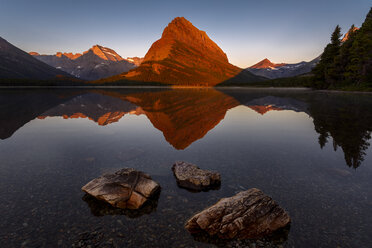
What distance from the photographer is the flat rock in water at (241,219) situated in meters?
7.38

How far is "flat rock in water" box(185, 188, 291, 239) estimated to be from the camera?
7379mm

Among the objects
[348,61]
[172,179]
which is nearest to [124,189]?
[172,179]

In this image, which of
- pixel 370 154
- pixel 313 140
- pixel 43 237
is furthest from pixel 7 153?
pixel 370 154

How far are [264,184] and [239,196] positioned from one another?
3.53 meters

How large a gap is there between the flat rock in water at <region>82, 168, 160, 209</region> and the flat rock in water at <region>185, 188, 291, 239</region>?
113 inches

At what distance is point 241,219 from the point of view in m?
7.46

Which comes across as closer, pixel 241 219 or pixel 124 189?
pixel 241 219

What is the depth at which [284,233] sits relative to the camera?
7.59 metres

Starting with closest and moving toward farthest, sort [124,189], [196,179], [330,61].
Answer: [124,189], [196,179], [330,61]

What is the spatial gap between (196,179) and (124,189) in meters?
3.90

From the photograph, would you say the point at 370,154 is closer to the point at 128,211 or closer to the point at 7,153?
the point at 128,211

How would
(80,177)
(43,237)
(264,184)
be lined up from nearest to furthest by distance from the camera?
(43,237)
(264,184)
(80,177)

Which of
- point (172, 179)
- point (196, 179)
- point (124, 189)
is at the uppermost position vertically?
point (124, 189)

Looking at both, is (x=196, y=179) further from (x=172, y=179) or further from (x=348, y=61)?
(x=348, y=61)
